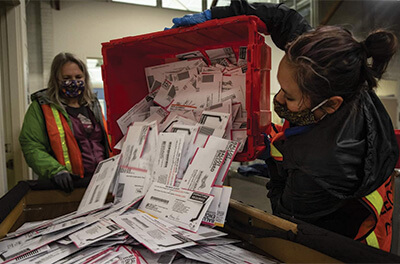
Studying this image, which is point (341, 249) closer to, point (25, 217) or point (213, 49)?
point (213, 49)

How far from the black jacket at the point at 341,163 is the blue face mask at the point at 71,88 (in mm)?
1254

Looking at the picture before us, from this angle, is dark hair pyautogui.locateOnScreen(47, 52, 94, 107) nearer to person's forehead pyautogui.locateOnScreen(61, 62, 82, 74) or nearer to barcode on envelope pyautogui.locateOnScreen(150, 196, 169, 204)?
person's forehead pyautogui.locateOnScreen(61, 62, 82, 74)

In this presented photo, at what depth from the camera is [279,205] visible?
0.82m

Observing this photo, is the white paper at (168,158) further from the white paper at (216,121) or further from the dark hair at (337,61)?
the dark hair at (337,61)

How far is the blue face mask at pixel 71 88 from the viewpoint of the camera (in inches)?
63.5

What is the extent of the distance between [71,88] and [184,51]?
720 mm

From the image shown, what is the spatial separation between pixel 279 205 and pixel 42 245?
64 centimetres

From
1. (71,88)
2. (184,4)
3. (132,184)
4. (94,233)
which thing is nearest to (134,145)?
(132,184)

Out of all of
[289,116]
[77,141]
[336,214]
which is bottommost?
[336,214]

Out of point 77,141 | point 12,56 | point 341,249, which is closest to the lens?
point 341,249

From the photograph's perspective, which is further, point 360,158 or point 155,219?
point 155,219

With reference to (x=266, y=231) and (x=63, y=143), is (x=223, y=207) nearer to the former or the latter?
(x=266, y=231)

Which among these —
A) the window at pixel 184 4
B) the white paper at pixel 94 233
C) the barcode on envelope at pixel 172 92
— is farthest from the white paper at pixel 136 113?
the window at pixel 184 4

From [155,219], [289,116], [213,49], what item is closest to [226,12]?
[213,49]
